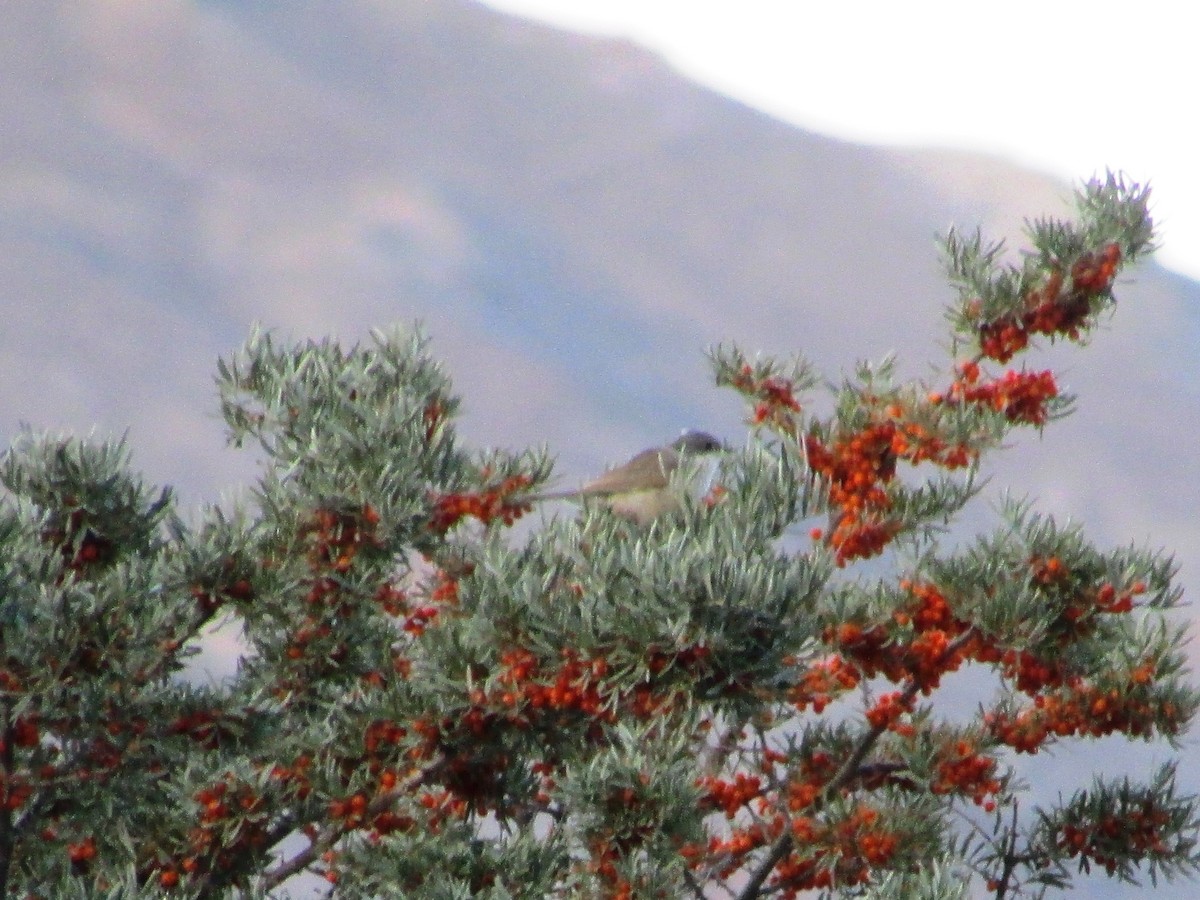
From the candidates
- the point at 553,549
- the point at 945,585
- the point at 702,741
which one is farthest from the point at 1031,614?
the point at 553,549

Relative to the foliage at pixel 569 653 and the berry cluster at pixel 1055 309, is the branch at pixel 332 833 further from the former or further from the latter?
the berry cluster at pixel 1055 309

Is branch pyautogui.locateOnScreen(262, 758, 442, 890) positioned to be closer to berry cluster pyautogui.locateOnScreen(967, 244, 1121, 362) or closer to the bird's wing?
the bird's wing

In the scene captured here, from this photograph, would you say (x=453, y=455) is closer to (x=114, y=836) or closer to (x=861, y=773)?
(x=114, y=836)

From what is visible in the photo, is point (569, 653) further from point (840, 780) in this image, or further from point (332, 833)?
point (840, 780)

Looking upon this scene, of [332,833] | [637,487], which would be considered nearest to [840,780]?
[637,487]

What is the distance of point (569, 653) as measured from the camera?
271 cm

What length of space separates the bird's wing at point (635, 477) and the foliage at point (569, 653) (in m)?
0.27

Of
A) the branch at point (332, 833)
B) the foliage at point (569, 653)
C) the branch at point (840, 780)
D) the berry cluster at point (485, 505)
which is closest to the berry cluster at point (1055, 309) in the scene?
the foliage at point (569, 653)

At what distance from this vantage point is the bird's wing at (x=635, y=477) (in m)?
3.84

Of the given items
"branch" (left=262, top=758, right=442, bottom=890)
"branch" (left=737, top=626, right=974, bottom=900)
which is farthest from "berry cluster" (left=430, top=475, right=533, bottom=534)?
"branch" (left=737, top=626, right=974, bottom=900)

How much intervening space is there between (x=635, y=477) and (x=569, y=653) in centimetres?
123

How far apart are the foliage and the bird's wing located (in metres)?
0.27

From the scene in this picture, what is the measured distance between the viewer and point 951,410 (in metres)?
4.07

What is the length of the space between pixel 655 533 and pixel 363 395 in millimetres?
965
